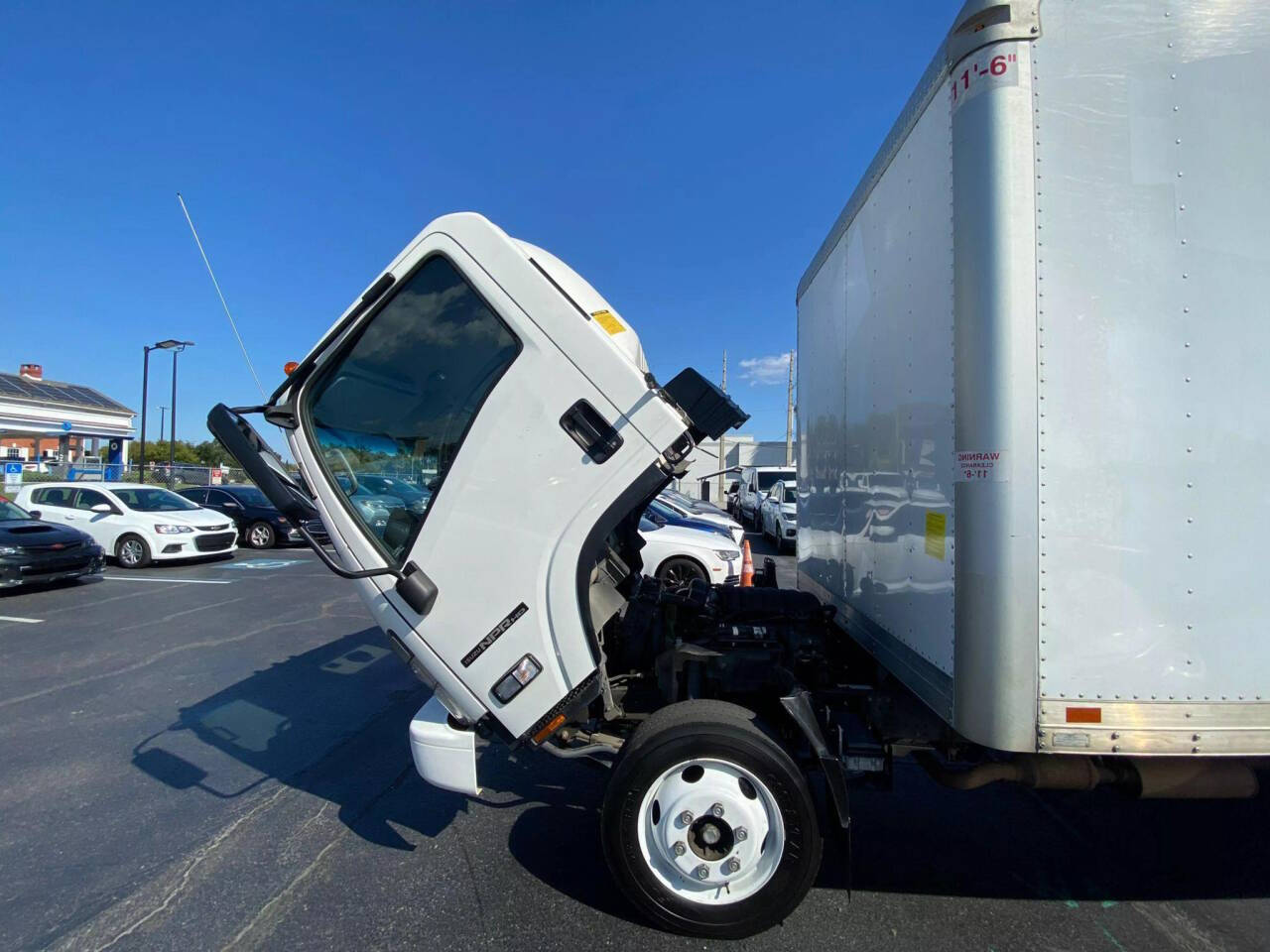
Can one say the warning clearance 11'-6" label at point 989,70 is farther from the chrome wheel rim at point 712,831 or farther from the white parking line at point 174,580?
the white parking line at point 174,580

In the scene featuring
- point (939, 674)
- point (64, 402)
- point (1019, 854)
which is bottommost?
point (1019, 854)

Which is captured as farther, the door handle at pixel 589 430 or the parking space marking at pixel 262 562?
the parking space marking at pixel 262 562

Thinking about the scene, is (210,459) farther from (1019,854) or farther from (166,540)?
(1019,854)

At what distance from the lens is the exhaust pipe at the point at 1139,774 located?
94.8 inches

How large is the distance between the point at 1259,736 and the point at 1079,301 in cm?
151

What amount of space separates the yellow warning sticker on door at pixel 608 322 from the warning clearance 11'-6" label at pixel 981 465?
4.63 ft

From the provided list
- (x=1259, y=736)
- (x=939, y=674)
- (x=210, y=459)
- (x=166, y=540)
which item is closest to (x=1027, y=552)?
(x=939, y=674)

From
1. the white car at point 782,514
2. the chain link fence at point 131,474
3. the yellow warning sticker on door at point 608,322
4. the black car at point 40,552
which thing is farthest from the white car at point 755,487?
the chain link fence at point 131,474

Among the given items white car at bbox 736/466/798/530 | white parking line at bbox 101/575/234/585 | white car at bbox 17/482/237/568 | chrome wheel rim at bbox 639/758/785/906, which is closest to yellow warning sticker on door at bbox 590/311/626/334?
chrome wheel rim at bbox 639/758/785/906

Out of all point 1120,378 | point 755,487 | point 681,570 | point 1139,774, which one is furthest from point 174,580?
point 755,487

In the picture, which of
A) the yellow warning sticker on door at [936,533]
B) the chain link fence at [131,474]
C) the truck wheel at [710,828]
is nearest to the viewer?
the yellow warning sticker on door at [936,533]

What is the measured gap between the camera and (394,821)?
3.58m

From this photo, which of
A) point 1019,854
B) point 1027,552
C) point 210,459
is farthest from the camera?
point 210,459

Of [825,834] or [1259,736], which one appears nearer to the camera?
[1259,736]
